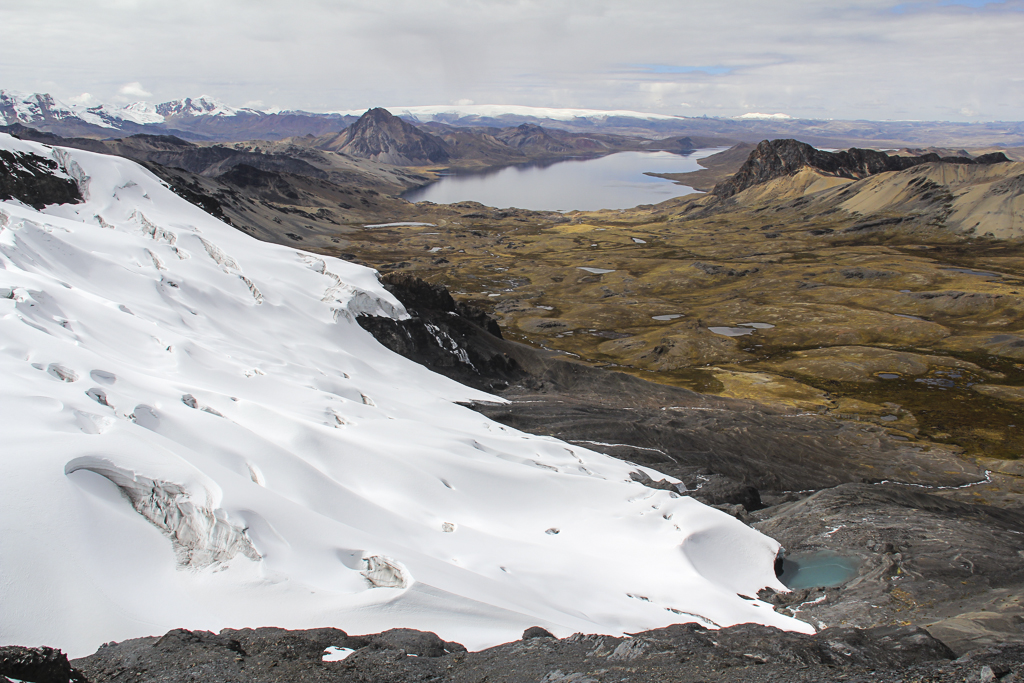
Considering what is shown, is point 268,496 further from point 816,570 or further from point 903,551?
point 903,551

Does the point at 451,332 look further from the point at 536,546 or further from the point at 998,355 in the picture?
the point at 998,355

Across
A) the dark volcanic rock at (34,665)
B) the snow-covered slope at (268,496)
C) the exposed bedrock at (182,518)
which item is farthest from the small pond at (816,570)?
the dark volcanic rock at (34,665)

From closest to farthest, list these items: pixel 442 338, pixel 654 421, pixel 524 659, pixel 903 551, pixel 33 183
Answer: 1. pixel 524 659
2. pixel 903 551
3. pixel 654 421
4. pixel 442 338
5. pixel 33 183

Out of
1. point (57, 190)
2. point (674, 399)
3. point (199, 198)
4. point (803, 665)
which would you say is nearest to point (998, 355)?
point (674, 399)

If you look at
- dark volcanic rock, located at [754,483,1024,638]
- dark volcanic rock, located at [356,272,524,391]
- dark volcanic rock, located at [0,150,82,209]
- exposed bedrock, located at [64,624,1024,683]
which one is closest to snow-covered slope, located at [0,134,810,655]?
exposed bedrock, located at [64,624,1024,683]

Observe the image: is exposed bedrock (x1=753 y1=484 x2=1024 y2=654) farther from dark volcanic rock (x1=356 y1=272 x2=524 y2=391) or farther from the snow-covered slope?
dark volcanic rock (x1=356 y1=272 x2=524 y2=391)

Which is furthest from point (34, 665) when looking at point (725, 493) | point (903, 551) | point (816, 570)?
point (903, 551)

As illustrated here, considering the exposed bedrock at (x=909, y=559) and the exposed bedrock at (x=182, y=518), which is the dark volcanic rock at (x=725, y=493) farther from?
the exposed bedrock at (x=182, y=518)
